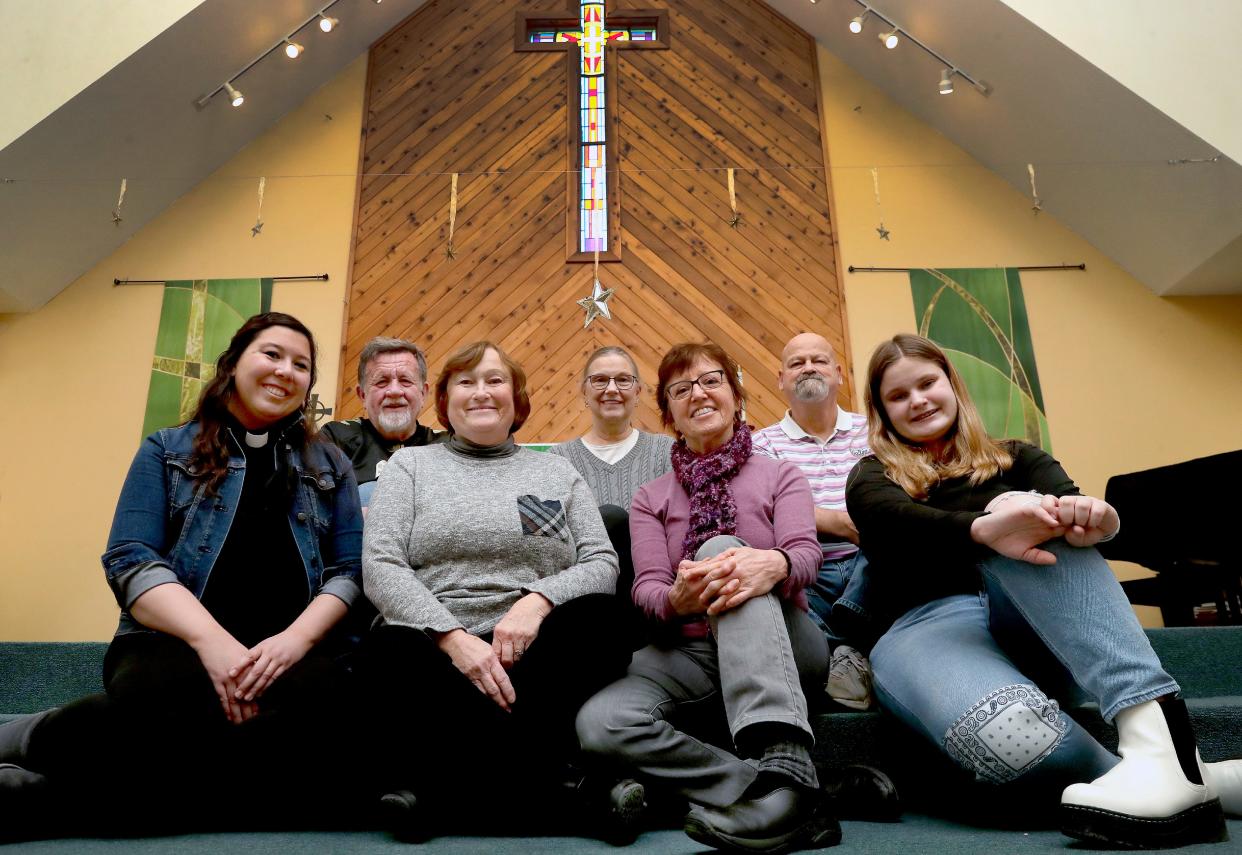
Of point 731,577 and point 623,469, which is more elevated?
point 623,469

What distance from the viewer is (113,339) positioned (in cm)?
464

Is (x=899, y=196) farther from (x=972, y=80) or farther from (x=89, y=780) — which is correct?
(x=89, y=780)

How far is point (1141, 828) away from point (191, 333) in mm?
4853

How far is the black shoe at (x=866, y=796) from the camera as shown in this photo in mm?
1396

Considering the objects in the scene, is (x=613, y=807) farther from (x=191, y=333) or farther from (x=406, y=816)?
(x=191, y=333)

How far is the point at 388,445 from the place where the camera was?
2.58m

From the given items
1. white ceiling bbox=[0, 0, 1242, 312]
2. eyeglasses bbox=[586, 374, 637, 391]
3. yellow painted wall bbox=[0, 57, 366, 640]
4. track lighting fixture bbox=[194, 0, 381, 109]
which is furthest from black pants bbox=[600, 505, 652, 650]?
track lighting fixture bbox=[194, 0, 381, 109]

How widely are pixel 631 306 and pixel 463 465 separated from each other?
3.15 metres

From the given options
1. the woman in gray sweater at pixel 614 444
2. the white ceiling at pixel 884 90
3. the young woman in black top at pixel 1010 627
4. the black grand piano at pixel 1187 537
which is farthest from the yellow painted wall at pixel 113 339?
the black grand piano at pixel 1187 537

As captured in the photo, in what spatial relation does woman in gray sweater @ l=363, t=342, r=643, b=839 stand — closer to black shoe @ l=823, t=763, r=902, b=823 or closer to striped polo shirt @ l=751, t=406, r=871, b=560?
black shoe @ l=823, t=763, r=902, b=823

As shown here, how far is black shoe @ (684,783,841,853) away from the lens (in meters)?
1.12

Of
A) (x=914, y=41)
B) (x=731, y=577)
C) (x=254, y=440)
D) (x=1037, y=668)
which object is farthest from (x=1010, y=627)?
(x=914, y=41)

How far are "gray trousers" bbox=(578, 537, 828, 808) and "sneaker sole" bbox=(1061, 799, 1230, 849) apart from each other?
1.24 feet

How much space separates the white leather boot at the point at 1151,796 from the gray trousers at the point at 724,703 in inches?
15.3
